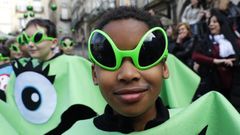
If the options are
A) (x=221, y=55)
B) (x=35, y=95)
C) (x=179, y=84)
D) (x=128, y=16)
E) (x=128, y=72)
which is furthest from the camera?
(x=221, y=55)

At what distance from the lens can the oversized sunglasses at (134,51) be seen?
1.63 m

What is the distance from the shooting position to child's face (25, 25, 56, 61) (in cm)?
376

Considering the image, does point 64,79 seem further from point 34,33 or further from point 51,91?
point 34,33

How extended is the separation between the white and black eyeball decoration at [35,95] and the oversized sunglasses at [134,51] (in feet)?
5.46

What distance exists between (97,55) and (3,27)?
49171 millimetres

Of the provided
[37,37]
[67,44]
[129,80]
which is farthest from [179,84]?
[67,44]

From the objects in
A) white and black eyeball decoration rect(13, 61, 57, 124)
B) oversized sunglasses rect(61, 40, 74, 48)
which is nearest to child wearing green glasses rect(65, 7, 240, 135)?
white and black eyeball decoration rect(13, 61, 57, 124)

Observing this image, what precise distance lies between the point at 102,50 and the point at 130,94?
0.69ft

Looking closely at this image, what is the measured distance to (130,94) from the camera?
1.62 metres

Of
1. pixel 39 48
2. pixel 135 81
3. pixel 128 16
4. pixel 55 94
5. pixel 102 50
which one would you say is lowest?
pixel 55 94

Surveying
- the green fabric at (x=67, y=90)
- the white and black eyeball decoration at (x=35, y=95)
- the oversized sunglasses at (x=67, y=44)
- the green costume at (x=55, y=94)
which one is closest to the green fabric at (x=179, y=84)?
the green costume at (x=55, y=94)

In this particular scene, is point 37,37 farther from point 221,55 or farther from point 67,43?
point 67,43

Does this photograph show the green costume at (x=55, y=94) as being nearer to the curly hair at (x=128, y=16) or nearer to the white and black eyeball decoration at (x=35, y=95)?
the white and black eyeball decoration at (x=35, y=95)

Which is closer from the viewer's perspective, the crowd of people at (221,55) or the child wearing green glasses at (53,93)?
the child wearing green glasses at (53,93)
